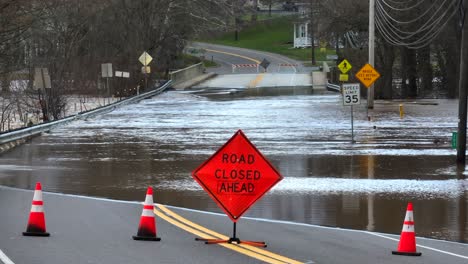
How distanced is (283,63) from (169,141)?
255ft

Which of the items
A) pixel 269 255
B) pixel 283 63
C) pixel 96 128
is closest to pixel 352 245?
pixel 269 255

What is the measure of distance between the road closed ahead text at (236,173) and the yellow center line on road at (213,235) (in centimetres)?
71

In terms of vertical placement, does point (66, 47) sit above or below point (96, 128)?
above

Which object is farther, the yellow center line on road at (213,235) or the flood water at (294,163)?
the flood water at (294,163)

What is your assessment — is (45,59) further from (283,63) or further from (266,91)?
(283,63)

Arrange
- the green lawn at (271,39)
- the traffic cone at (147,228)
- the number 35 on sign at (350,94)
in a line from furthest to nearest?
the green lawn at (271,39)
the number 35 on sign at (350,94)
the traffic cone at (147,228)

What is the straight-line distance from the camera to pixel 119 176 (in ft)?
60.5

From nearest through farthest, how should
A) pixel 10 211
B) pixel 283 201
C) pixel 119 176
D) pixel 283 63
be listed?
1. pixel 10 211
2. pixel 283 201
3. pixel 119 176
4. pixel 283 63

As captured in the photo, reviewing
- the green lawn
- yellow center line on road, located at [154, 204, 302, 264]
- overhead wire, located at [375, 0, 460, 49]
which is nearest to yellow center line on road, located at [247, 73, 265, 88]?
overhead wire, located at [375, 0, 460, 49]

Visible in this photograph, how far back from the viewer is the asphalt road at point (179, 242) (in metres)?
9.55

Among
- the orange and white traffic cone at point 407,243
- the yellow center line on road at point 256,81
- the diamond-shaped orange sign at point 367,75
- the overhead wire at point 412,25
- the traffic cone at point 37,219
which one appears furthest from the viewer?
the yellow center line on road at point 256,81

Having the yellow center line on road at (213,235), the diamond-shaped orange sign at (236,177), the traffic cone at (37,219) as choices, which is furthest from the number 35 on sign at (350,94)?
the traffic cone at (37,219)

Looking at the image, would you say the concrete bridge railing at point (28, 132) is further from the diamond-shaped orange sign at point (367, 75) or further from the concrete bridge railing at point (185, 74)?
the concrete bridge railing at point (185, 74)

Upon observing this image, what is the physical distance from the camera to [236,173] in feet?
34.9
